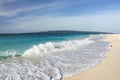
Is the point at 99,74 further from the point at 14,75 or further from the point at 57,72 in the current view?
the point at 14,75

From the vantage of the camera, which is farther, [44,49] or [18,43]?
[18,43]

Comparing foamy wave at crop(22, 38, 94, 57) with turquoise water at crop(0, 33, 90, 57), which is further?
turquoise water at crop(0, 33, 90, 57)

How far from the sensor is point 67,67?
293 inches

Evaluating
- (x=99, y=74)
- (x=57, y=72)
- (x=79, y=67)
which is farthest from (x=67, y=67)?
(x=99, y=74)

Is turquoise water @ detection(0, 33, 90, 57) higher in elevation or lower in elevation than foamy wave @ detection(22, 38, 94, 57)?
lower

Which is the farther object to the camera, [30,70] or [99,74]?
[30,70]

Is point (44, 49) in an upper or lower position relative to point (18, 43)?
upper

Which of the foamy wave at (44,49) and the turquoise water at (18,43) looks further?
the turquoise water at (18,43)

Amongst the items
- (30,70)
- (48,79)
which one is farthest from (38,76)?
(30,70)

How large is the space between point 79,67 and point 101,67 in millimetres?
786

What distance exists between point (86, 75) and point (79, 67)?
3.91ft

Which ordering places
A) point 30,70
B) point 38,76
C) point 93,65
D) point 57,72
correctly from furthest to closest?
point 93,65, point 30,70, point 57,72, point 38,76

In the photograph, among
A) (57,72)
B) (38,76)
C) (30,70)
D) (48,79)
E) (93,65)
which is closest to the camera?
(48,79)

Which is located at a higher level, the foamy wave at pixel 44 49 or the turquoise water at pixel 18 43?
the foamy wave at pixel 44 49
